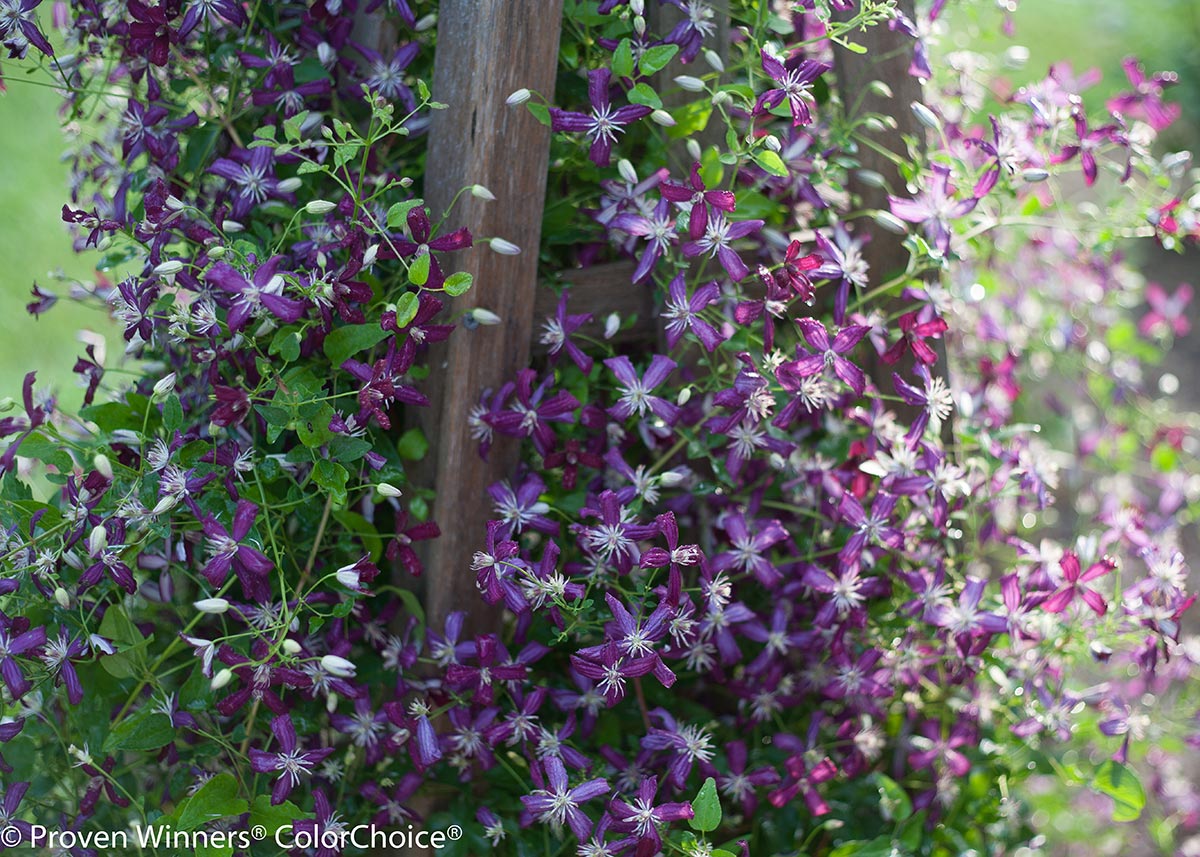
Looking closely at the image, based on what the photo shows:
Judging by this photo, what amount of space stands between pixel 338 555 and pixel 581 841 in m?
0.48

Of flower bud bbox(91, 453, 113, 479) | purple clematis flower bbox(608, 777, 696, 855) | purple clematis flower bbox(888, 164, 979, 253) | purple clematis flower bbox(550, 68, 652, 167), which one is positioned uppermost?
purple clematis flower bbox(550, 68, 652, 167)

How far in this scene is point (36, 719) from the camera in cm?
141

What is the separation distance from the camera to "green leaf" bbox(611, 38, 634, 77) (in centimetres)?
123

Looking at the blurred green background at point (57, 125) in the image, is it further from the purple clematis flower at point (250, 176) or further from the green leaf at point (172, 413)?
the green leaf at point (172, 413)

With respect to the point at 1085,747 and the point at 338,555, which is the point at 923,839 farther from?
the point at 338,555

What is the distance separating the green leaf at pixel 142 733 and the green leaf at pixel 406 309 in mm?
571

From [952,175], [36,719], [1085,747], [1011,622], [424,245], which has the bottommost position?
[1085,747]

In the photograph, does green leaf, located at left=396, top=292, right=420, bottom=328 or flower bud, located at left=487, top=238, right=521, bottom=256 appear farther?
flower bud, located at left=487, top=238, right=521, bottom=256

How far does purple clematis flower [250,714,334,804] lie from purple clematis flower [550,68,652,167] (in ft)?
2.51

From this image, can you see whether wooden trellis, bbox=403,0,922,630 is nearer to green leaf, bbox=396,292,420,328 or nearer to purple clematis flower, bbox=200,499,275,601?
green leaf, bbox=396,292,420,328

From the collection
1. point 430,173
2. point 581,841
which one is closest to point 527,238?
point 430,173

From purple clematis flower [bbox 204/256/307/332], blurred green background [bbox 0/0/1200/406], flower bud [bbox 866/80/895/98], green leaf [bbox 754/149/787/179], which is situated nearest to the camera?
purple clematis flower [bbox 204/256/307/332]

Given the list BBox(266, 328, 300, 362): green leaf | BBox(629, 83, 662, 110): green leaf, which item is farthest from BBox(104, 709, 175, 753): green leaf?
BBox(629, 83, 662, 110): green leaf

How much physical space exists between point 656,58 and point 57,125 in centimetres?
321
